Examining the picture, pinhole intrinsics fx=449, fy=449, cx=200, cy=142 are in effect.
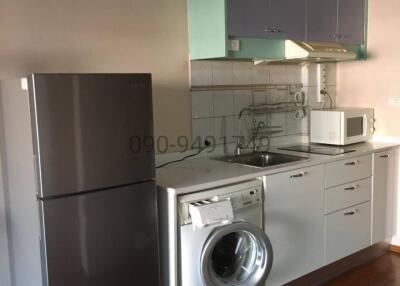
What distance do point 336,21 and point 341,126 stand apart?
2.67 ft

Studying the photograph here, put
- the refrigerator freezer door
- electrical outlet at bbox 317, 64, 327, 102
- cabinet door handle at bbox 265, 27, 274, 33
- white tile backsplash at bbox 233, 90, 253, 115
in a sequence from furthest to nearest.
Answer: electrical outlet at bbox 317, 64, 327, 102 < white tile backsplash at bbox 233, 90, 253, 115 < cabinet door handle at bbox 265, 27, 274, 33 < the refrigerator freezer door

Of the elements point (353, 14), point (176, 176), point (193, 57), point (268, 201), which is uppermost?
point (353, 14)

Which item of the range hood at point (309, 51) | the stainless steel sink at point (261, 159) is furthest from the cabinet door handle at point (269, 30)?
the stainless steel sink at point (261, 159)

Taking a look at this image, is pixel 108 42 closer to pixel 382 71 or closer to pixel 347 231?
pixel 347 231

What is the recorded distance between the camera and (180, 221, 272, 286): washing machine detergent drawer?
2297 mm

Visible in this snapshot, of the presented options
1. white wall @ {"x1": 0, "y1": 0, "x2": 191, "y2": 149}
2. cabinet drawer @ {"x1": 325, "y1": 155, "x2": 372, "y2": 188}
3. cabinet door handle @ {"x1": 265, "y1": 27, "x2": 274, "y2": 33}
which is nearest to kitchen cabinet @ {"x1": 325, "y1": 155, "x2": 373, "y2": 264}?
cabinet drawer @ {"x1": 325, "y1": 155, "x2": 372, "y2": 188}

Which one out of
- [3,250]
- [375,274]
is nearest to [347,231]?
[375,274]

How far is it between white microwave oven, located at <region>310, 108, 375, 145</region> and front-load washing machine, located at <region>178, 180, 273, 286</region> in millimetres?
1253

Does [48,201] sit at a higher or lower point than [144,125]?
lower

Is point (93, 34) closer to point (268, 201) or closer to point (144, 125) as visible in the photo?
point (144, 125)

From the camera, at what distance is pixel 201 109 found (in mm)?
3127

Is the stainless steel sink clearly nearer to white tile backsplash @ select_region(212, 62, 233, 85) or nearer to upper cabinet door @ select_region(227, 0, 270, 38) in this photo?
white tile backsplash @ select_region(212, 62, 233, 85)

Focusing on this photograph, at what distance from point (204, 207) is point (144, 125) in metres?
0.55

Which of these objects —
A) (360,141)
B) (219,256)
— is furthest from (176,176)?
(360,141)
